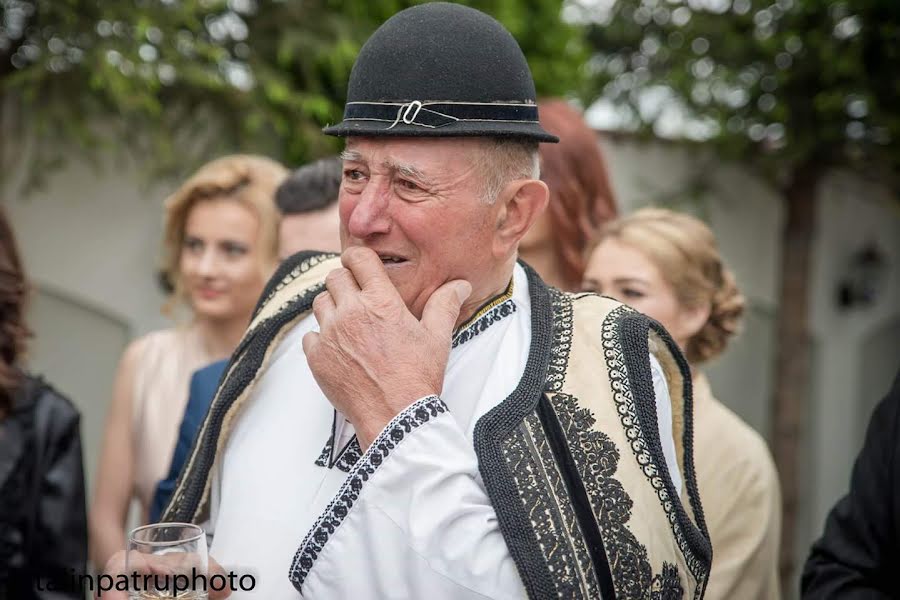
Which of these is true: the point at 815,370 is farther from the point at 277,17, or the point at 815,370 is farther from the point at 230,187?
the point at 230,187

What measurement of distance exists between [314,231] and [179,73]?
3.25 m

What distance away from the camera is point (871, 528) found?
2121 mm

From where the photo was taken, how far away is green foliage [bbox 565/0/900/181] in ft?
25.2

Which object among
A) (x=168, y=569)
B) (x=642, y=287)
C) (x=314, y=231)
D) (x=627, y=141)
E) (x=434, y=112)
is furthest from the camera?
(x=627, y=141)

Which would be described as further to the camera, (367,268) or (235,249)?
(235,249)

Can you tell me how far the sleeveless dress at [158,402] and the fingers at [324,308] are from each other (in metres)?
1.86

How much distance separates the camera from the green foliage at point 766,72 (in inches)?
303

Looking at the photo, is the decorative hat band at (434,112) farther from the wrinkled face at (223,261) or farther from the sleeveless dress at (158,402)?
the sleeveless dress at (158,402)

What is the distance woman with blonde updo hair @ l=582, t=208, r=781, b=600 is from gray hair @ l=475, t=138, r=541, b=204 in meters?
1.22

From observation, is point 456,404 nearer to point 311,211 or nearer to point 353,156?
point 353,156

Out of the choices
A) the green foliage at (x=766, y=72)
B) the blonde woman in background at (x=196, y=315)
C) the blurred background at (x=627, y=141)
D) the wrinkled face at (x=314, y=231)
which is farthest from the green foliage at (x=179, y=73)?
the wrinkled face at (x=314, y=231)

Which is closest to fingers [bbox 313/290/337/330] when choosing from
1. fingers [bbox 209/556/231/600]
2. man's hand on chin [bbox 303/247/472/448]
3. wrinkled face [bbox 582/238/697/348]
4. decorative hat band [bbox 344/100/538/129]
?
man's hand on chin [bbox 303/247/472/448]

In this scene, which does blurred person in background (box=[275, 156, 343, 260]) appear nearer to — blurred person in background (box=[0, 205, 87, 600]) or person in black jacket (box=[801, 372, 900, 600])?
blurred person in background (box=[0, 205, 87, 600])

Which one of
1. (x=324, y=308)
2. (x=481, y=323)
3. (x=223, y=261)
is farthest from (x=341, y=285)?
(x=223, y=261)
